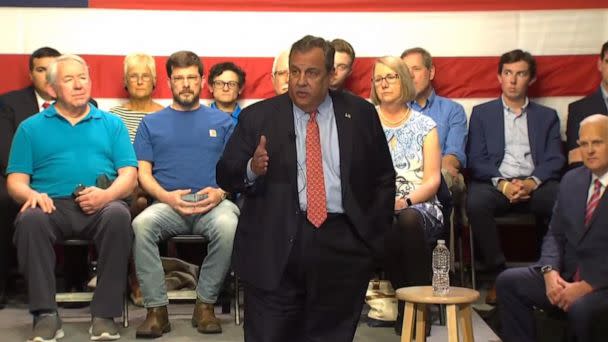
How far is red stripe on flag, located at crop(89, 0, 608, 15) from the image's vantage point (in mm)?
6164

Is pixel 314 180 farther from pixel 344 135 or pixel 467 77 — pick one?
pixel 467 77

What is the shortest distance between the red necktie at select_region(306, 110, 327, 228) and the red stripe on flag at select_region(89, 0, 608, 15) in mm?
2774

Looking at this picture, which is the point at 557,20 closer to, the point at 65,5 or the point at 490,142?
the point at 490,142

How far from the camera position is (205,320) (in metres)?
4.90

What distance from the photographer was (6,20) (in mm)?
6094

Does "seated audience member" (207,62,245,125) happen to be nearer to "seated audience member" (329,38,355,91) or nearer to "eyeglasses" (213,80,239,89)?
"eyeglasses" (213,80,239,89)

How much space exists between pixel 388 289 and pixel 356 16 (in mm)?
1990

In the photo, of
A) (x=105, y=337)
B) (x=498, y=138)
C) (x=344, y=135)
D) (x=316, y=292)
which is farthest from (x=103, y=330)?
(x=498, y=138)

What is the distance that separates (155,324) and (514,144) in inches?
99.5

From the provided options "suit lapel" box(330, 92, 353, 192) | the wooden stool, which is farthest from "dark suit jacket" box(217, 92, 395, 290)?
the wooden stool

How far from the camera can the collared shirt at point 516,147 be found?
233 inches

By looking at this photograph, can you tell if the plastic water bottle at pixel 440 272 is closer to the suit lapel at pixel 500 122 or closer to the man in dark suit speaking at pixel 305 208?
the man in dark suit speaking at pixel 305 208

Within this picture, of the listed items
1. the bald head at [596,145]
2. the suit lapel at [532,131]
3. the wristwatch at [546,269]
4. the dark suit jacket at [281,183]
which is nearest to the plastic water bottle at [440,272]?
the wristwatch at [546,269]

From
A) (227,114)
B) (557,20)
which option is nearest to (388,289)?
(227,114)
